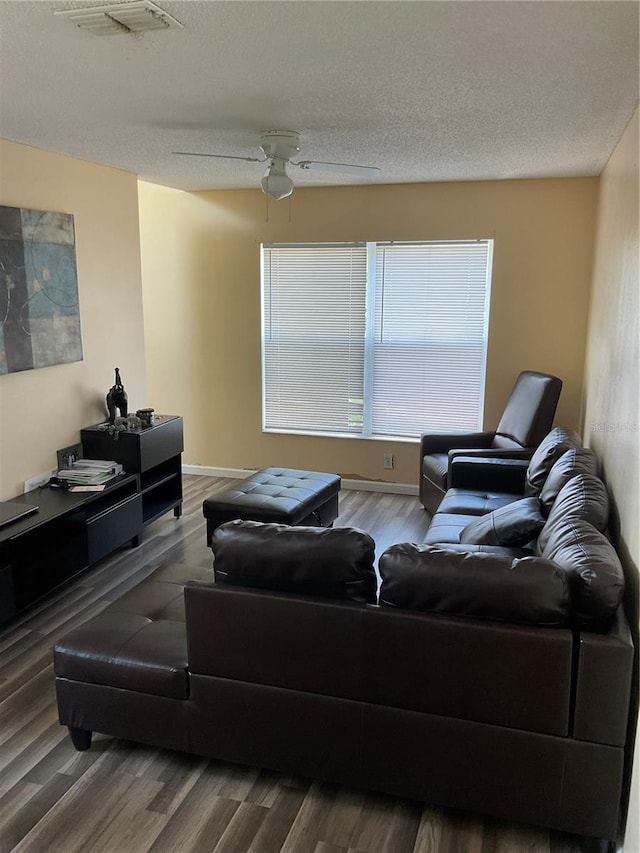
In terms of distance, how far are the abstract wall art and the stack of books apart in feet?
2.12

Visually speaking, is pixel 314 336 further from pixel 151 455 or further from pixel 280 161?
pixel 280 161

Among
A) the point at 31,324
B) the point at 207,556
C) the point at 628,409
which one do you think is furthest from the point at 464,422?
the point at 31,324

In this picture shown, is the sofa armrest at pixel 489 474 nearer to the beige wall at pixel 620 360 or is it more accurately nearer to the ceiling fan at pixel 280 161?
the beige wall at pixel 620 360

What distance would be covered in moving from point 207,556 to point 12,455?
1299mm

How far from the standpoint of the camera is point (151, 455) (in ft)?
14.4

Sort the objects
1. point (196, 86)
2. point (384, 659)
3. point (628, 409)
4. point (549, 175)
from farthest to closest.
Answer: point (549, 175) < point (196, 86) < point (628, 409) < point (384, 659)

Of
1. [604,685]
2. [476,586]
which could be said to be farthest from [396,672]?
[604,685]

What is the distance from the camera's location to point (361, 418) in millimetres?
5617

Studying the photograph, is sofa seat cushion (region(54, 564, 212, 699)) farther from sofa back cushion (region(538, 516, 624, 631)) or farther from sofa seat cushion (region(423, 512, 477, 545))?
sofa seat cushion (region(423, 512, 477, 545))

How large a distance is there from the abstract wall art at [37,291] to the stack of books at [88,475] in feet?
2.12

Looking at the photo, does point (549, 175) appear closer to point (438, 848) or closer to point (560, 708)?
point (560, 708)

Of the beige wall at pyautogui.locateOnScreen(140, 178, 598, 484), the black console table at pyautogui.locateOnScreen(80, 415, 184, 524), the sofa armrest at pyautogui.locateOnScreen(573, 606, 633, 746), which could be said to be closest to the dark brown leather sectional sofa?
the sofa armrest at pyautogui.locateOnScreen(573, 606, 633, 746)

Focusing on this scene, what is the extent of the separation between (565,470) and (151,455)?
2.61 metres

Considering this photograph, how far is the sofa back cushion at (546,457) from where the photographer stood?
3.43 meters
